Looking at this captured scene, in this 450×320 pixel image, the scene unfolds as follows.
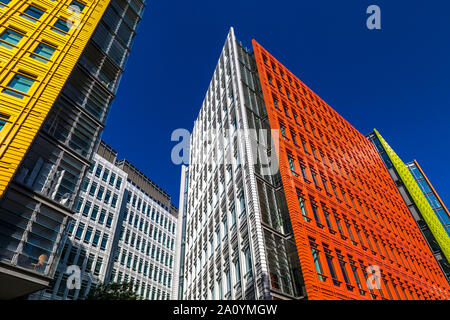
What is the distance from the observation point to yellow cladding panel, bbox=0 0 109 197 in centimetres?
1830

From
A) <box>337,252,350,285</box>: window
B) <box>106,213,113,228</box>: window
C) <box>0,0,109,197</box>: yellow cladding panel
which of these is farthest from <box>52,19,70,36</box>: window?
<box>106,213,113,228</box>: window

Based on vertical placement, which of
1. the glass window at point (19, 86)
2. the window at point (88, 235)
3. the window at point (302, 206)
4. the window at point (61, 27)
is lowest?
the window at point (302, 206)

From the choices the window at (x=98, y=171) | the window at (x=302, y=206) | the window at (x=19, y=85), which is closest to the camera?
the window at (x=19, y=85)

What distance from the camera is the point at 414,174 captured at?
83875mm

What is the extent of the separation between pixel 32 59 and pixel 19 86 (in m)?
3.19

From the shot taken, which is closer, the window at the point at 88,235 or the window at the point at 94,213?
the window at the point at 88,235

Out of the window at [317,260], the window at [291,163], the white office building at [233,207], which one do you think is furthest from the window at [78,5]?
the window at [317,260]

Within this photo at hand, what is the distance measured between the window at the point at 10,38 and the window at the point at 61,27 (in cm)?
329

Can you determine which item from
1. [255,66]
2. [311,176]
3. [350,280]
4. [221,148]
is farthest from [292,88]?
[350,280]

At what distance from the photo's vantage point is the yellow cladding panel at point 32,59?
1830cm

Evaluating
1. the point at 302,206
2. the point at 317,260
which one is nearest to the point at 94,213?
the point at 302,206

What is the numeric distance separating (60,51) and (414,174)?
292ft

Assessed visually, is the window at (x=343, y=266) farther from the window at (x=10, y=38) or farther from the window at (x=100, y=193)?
the window at (x=100, y=193)

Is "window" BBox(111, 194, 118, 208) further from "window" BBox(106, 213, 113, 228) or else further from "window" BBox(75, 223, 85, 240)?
"window" BBox(75, 223, 85, 240)
